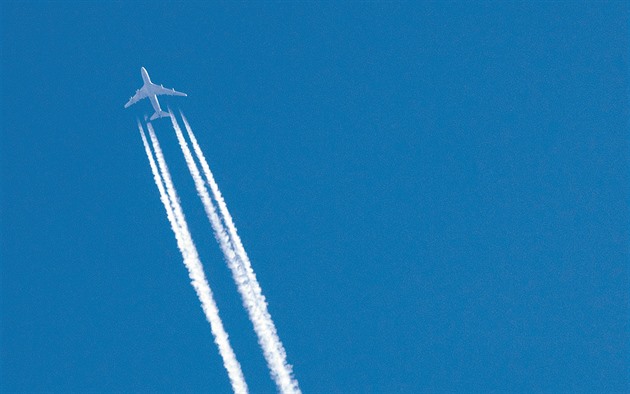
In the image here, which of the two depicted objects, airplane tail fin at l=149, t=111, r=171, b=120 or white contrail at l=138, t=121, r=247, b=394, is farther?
airplane tail fin at l=149, t=111, r=171, b=120

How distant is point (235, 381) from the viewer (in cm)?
5378

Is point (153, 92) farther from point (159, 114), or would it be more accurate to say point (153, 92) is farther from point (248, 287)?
point (248, 287)

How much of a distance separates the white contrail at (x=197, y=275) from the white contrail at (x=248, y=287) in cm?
164

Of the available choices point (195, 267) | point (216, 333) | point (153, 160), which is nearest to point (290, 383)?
point (216, 333)

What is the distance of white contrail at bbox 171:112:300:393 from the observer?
52562 millimetres

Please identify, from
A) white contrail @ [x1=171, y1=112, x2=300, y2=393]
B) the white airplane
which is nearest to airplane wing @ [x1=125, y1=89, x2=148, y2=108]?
Answer: the white airplane

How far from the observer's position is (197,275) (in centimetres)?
5756

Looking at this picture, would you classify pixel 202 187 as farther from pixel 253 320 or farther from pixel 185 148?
pixel 253 320

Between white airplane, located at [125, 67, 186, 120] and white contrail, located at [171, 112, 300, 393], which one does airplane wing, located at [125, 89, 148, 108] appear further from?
white contrail, located at [171, 112, 300, 393]

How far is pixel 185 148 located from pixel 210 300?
13723mm

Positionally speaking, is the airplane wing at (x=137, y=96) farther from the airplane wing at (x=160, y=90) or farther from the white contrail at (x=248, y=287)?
the white contrail at (x=248, y=287)

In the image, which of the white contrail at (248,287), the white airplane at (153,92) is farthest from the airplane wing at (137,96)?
the white contrail at (248,287)

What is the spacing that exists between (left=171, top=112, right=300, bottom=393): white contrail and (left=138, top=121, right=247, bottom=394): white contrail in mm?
1642

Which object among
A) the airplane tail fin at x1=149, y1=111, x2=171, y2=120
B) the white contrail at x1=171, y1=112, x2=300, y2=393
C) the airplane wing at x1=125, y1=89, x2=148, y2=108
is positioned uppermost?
the airplane wing at x1=125, y1=89, x2=148, y2=108
